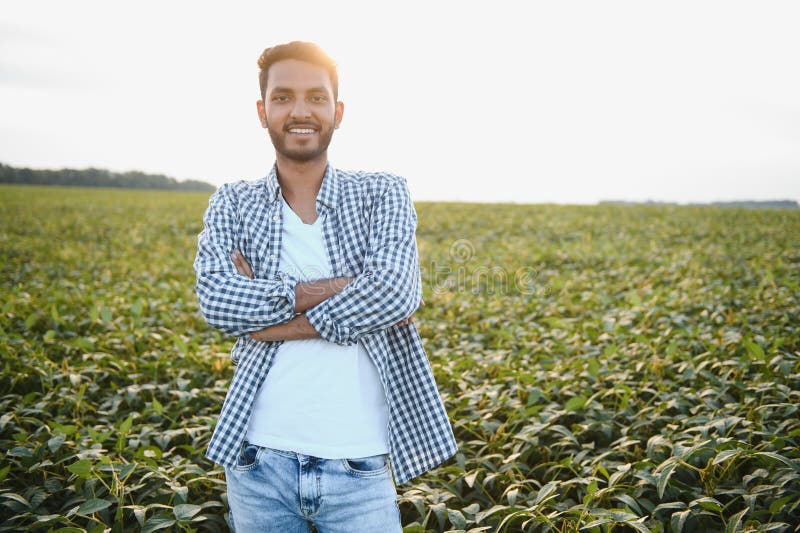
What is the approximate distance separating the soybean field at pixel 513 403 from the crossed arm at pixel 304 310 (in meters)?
1.00

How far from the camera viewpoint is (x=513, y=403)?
137 inches

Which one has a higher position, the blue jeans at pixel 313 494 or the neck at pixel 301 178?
the neck at pixel 301 178

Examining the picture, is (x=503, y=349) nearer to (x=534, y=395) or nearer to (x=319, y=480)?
(x=534, y=395)

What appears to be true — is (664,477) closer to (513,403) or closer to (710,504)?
(710,504)

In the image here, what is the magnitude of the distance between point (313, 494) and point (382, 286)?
2.18 ft

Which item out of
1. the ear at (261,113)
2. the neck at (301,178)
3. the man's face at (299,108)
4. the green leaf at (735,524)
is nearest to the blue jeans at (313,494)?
the neck at (301,178)

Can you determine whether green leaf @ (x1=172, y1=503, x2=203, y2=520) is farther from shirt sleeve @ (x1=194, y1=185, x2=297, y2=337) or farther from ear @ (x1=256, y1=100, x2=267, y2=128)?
ear @ (x1=256, y1=100, x2=267, y2=128)

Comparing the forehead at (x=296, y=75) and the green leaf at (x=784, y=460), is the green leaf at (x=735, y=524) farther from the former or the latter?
the forehead at (x=296, y=75)

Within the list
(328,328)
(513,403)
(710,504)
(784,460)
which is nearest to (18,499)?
(328,328)

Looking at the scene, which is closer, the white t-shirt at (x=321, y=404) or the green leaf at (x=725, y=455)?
the white t-shirt at (x=321, y=404)

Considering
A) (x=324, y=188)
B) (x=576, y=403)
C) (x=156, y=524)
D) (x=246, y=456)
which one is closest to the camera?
(x=246, y=456)

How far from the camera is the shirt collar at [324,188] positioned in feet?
6.22

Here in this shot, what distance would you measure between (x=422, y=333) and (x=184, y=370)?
230 cm

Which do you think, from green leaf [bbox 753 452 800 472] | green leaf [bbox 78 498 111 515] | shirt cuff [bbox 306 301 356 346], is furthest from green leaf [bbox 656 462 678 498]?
green leaf [bbox 78 498 111 515]
